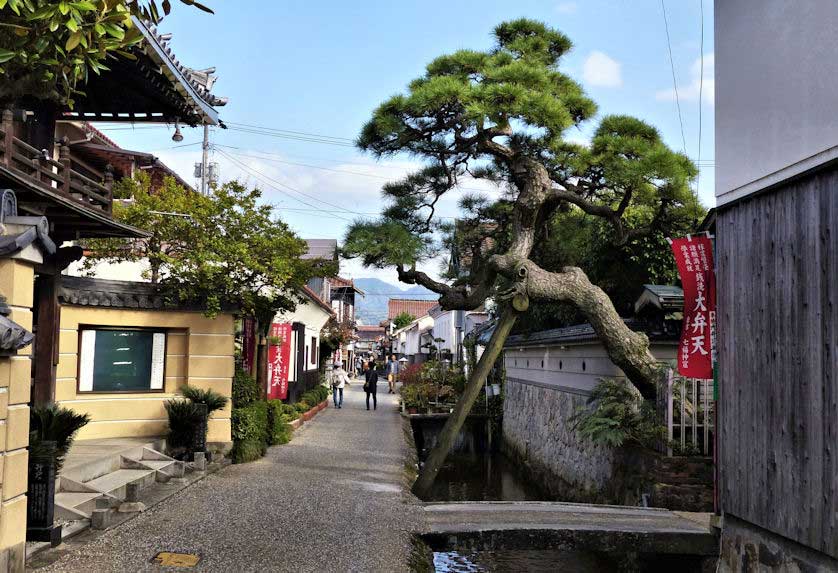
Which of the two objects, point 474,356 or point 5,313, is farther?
point 474,356

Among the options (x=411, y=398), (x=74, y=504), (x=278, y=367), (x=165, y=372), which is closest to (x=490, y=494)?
(x=278, y=367)

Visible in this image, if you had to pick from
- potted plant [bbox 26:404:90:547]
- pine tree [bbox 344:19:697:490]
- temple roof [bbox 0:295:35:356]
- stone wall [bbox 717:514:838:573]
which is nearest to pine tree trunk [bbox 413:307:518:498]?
pine tree [bbox 344:19:697:490]

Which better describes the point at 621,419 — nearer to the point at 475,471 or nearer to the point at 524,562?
the point at 524,562

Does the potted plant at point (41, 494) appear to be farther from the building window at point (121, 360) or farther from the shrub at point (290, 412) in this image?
the shrub at point (290, 412)

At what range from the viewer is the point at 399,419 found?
81.2ft

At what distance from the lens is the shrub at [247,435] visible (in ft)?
44.9

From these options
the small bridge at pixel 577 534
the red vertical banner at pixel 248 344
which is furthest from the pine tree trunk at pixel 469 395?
the red vertical banner at pixel 248 344

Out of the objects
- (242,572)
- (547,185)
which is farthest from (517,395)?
(242,572)

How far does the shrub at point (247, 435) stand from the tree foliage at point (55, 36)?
359 inches

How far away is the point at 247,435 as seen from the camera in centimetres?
1396

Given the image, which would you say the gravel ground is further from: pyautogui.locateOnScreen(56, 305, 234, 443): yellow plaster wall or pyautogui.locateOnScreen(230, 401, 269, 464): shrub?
pyautogui.locateOnScreen(56, 305, 234, 443): yellow plaster wall

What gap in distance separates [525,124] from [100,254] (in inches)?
356

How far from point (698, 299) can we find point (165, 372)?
9.39 meters

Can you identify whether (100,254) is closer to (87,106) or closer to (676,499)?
(87,106)
